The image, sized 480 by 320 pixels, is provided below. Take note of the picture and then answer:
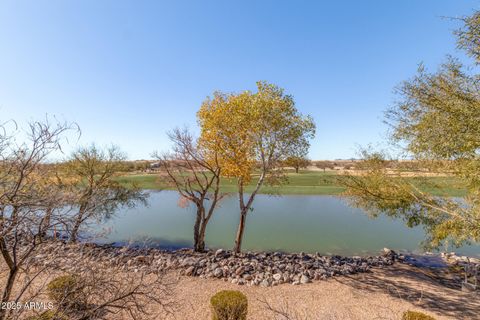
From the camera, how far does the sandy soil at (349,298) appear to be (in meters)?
9.12

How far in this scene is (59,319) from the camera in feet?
Result: 15.2

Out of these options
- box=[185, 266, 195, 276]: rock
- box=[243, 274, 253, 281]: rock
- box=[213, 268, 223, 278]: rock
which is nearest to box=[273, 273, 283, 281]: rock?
box=[243, 274, 253, 281]: rock

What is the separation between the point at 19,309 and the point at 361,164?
1358 centimetres

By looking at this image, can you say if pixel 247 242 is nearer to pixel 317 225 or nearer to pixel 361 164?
pixel 317 225

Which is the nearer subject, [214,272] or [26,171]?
[26,171]

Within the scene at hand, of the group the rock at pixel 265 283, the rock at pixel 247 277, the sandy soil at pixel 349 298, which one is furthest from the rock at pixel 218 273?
the rock at pixel 265 283

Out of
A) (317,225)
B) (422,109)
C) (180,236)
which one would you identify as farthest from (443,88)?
(180,236)

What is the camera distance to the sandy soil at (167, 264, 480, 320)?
9125 mm

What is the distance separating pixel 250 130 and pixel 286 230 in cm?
1295

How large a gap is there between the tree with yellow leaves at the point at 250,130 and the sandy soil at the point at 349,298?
620cm

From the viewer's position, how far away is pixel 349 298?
1029cm

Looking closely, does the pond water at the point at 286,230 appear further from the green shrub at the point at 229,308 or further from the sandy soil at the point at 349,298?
the green shrub at the point at 229,308

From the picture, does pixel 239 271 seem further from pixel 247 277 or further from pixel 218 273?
pixel 218 273

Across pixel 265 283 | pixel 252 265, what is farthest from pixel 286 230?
pixel 265 283
